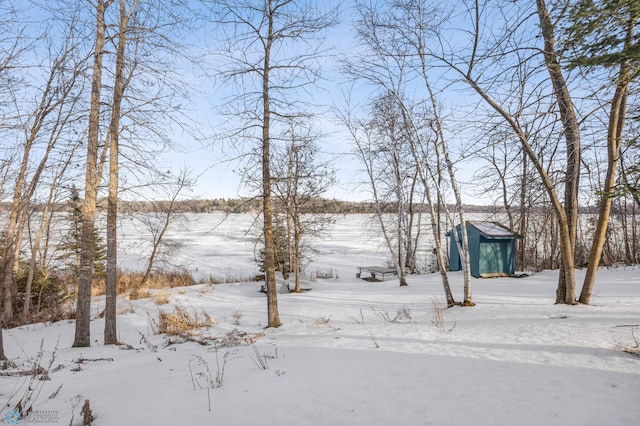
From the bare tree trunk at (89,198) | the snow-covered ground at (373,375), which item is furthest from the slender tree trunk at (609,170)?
the bare tree trunk at (89,198)

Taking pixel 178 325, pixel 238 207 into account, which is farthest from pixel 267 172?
pixel 178 325

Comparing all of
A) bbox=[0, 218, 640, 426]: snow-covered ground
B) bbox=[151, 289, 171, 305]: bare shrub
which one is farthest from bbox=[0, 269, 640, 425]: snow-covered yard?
bbox=[151, 289, 171, 305]: bare shrub

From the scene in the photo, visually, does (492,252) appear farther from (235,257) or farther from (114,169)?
(235,257)

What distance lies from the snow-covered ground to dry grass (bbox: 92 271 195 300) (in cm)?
959

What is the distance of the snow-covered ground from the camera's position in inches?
105

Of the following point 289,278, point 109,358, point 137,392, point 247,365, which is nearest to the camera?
point 137,392

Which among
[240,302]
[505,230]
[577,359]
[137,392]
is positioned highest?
[505,230]

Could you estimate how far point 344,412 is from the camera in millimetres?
2705

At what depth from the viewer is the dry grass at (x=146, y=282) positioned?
52.8 feet

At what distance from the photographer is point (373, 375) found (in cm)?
349

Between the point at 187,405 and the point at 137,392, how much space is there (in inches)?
33.3

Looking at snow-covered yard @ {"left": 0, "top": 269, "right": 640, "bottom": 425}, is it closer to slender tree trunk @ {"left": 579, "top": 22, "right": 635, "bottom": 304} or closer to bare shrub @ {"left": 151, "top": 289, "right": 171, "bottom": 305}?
slender tree trunk @ {"left": 579, "top": 22, "right": 635, "bottom": 304}

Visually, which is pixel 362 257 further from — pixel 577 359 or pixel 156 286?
pixel 577 359

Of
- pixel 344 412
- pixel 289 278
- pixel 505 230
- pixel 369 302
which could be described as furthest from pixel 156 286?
pixel 505 230
